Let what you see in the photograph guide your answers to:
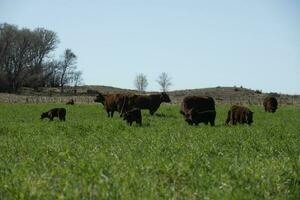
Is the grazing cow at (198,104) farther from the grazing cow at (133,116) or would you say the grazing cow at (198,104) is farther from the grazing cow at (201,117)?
the grazing cow at (133,116)

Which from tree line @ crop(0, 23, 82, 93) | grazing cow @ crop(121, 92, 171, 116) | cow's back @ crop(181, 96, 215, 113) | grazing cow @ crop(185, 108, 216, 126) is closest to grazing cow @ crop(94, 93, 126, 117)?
grazing cow @ crop(121, 92, 171, 116)

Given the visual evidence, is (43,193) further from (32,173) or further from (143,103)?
(143,103)

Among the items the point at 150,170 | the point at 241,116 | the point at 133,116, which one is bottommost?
the point at 150,170

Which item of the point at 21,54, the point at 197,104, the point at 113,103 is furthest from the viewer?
the point at 21,54

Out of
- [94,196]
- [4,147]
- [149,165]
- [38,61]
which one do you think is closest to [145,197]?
[94,196]

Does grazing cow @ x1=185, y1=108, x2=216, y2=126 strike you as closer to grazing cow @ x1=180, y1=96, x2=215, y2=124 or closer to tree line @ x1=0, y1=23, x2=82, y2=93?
grazing cow @ x1=180, y1=96, x2=215, y2=124

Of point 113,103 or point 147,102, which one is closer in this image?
Answer: point 113,103

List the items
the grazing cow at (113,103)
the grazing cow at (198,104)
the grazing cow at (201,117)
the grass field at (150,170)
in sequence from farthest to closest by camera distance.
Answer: the grazing cow at (113,103), the grazing cow at (198,104), the grazing cow at (201,117), the grass field at (150,170)

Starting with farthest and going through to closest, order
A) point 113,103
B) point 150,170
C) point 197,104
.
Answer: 1. point 113,103
2. point 197,104
3. point 150,170

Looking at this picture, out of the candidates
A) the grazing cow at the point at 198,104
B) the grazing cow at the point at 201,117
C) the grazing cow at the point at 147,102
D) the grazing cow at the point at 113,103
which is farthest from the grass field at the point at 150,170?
the grazing cow at the point at 147,102

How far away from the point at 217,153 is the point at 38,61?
83713mm

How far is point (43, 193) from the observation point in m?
7.20

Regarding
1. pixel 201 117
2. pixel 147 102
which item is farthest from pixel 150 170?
pixel 147 102

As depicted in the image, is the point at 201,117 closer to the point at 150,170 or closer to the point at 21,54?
the point at 150,170
